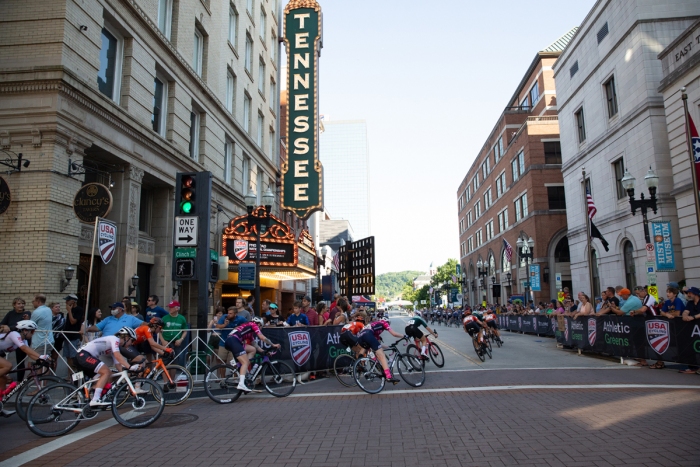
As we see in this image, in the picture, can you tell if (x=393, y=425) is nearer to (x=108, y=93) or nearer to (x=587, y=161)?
(x=108, y=93)

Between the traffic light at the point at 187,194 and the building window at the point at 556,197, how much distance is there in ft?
121

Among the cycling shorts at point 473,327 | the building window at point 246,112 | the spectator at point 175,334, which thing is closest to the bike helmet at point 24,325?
the spectator at point 175,334

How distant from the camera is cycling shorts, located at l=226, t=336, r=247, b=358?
9742mm

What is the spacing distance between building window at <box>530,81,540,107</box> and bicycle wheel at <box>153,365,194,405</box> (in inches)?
1942

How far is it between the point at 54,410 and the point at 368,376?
5636 millimetres

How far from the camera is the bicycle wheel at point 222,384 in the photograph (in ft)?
31.5

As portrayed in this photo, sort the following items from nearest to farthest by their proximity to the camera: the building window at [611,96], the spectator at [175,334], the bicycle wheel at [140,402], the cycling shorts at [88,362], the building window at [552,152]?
the bicycle wheel at [140,402] < the cycling shorts at [88,362] < the spectator at [175,334] < the building window at [611,96] < the building window at [552,152]

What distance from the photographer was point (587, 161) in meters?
32.1

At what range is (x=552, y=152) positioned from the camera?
43.5 m

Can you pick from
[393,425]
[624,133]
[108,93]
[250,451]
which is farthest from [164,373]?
[624,133]

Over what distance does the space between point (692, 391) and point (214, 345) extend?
1019 centimetres

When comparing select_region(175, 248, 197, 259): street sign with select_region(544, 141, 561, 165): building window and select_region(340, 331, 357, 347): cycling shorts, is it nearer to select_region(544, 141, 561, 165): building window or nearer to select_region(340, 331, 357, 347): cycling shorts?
select_region(340, 331, 357, 347): cycling shorts

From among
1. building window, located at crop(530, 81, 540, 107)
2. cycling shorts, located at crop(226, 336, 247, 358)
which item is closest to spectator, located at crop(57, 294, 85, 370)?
cycling shorts, located at crop(226, 336, 247, 358)

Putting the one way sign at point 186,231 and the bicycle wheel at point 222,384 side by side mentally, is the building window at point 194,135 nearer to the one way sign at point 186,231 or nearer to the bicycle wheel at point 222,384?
the one way sign at point 186,231
